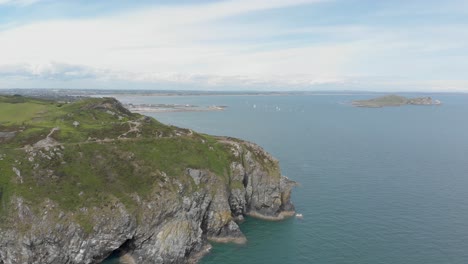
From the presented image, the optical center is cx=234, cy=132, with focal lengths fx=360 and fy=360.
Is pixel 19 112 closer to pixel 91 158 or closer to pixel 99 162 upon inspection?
pixel 91 158

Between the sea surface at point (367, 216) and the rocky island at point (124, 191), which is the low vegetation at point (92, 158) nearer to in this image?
the rocky island at point (124, 191)

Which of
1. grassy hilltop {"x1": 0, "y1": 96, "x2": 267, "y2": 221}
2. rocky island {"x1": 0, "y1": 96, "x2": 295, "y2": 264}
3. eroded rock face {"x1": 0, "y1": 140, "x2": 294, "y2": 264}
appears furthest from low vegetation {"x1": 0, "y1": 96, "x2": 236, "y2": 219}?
eroded rock face {"x1": 0, "y1": 140, "x2": 294, "y2": 264}

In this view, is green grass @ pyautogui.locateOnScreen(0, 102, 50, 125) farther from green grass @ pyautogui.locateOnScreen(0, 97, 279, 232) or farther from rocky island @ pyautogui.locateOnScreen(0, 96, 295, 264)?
rocky island @ pyautogui.locateOnScreen(0, 96, 295, 264)

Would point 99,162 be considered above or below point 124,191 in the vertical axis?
above

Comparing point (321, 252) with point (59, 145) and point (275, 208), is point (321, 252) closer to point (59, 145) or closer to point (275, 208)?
point (275, 208)

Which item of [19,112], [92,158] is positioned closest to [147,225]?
[92,158]

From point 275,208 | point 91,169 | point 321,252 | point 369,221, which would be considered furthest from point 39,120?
point 369,221
